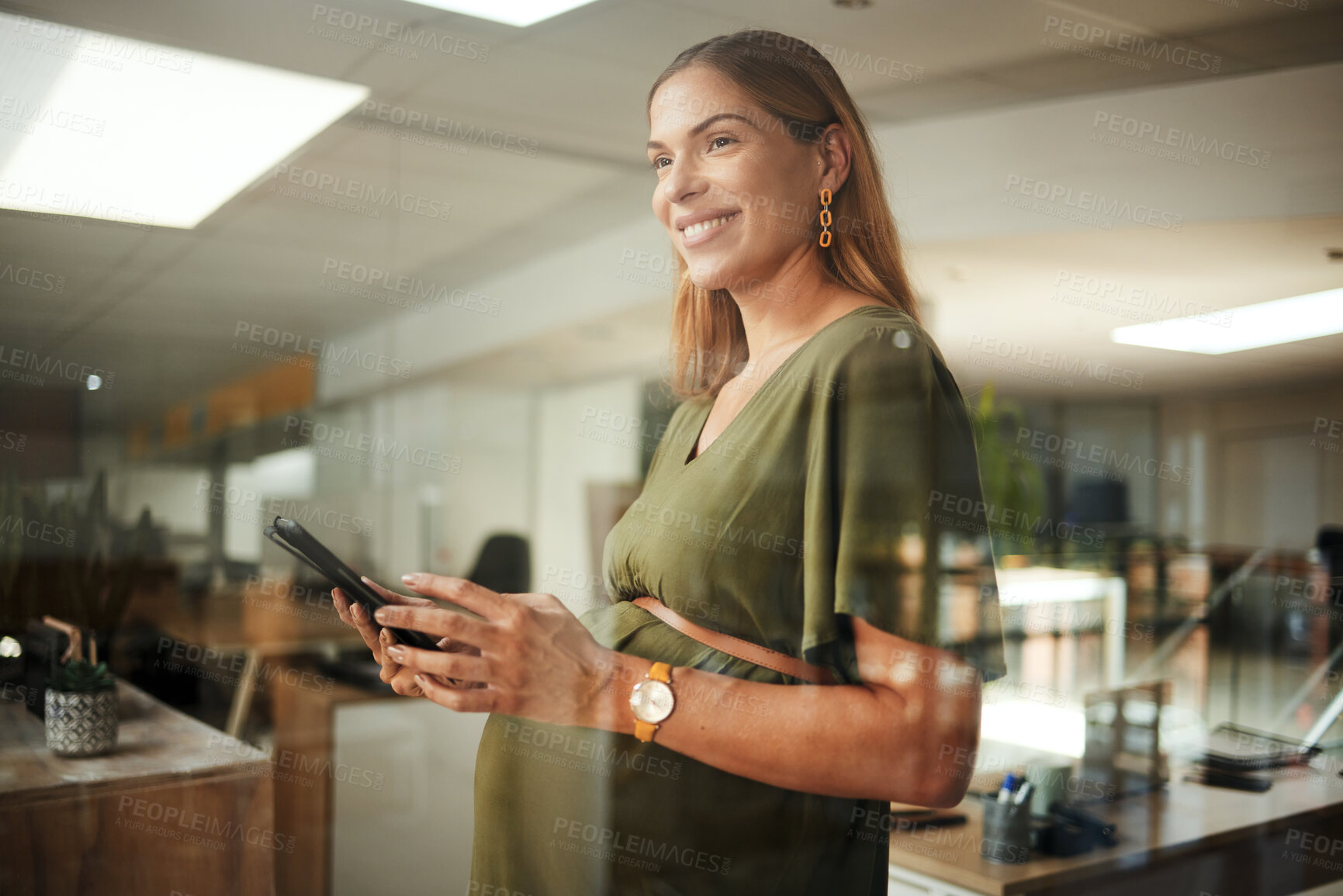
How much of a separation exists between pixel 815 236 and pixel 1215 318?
4.24ft

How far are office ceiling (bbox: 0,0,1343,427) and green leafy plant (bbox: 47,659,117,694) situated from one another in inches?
16.6

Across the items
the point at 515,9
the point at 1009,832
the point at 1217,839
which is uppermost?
the point at 515,9

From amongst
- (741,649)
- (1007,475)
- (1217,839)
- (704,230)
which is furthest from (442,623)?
(1217,839)

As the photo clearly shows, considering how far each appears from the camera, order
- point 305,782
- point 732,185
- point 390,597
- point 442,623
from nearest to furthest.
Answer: point 442,623 < point 390,597 < point 732,185 < point 305,782

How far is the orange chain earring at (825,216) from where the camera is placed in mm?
1475

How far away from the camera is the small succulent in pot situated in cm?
156

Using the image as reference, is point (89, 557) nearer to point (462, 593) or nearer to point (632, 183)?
point (462, 593)

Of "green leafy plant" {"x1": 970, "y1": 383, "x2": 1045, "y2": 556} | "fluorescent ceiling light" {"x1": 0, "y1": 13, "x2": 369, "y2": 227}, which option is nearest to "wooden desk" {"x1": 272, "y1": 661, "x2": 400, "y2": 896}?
"fluorescent ceiling light" {"x1": 0, "y1": 13, "x2": 369, "y2": 227}

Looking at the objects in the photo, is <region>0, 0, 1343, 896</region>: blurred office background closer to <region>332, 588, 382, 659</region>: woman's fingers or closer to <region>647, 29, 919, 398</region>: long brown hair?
<region>647, 29, 919, 398</region>: long brown hair

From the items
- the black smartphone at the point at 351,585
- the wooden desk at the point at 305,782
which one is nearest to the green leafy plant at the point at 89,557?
the wooden desk at the point at 305,782

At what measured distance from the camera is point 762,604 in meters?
1.35

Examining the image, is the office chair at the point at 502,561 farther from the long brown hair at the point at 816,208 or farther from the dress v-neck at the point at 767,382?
the dress v-neck at the point at 767,382

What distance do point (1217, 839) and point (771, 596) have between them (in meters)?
1.52

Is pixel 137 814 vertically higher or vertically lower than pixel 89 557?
lower
